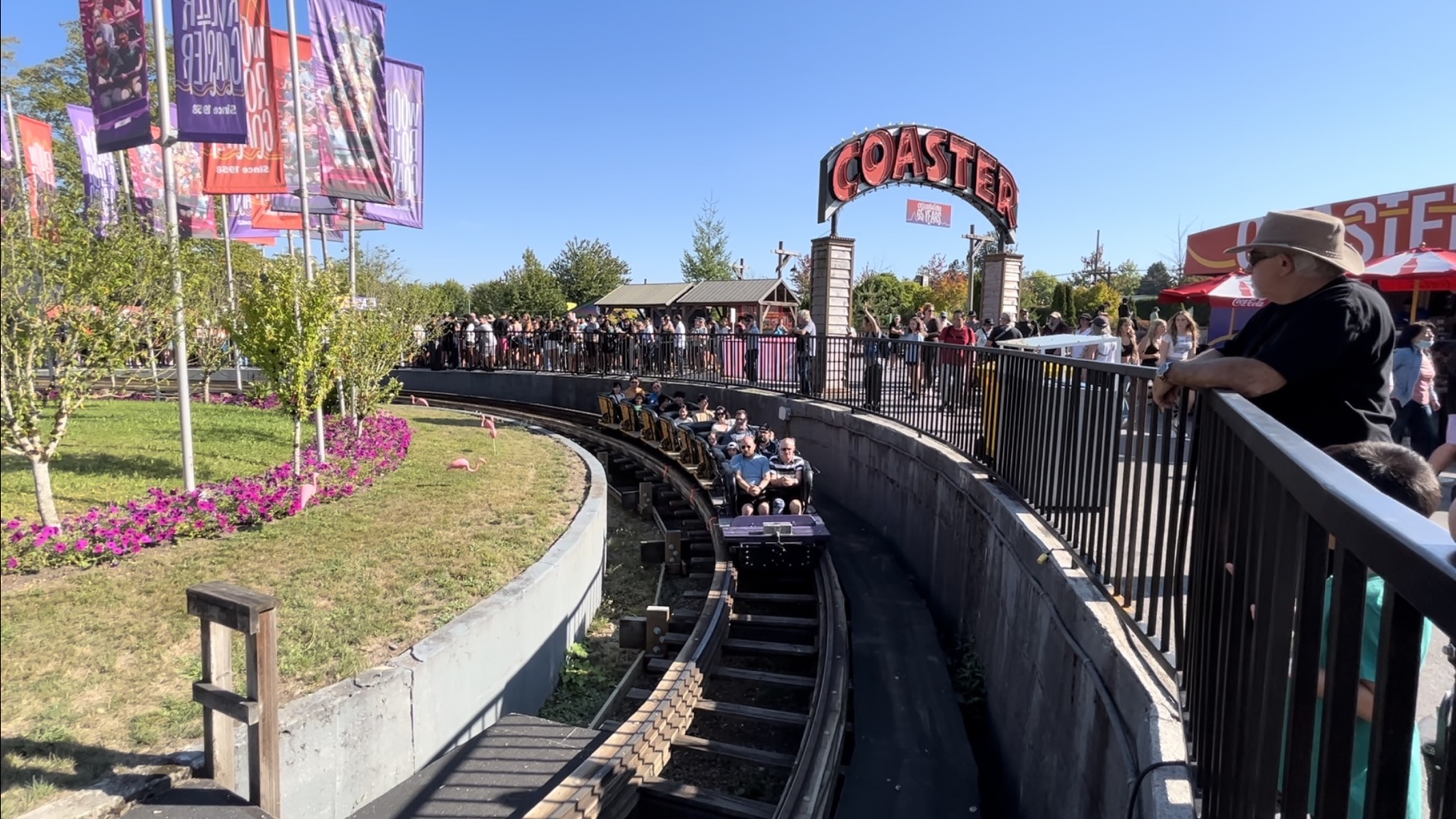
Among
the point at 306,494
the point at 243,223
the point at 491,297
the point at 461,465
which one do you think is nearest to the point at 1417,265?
the point at 461,465

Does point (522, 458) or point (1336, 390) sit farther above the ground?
point (1336, 390)

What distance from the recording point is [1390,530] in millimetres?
1016

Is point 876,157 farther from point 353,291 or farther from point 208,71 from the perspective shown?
point 208,71

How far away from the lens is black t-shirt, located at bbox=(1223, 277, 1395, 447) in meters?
2.54

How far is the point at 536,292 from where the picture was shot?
58125 millimetres

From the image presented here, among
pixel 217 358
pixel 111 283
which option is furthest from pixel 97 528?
pixel 217 358

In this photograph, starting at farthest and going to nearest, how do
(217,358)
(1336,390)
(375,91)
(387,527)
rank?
(217,358) < (375,91) < (387,527) < (1336,390)

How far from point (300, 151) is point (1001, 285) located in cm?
1456

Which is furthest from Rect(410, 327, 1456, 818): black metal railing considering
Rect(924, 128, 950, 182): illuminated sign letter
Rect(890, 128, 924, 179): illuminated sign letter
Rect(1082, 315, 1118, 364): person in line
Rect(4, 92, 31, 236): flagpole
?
Rect(924, 128, 950, 182): illuminated sign letter

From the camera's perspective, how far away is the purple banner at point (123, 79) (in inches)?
91.0

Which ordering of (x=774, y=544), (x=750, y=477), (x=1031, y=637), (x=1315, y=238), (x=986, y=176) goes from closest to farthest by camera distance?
1. (x=1315, y=238)
2. (x=1031, y=637)
3. (x=774, y=544)
4. (x=750, y=477)
5. (x=986, y=176)

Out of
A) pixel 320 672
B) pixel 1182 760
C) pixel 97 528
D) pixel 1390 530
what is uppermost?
pixel 1390 530

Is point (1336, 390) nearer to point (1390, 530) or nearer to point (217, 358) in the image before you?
point (1390, 530)

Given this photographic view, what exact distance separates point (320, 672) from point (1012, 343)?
26.5ft
